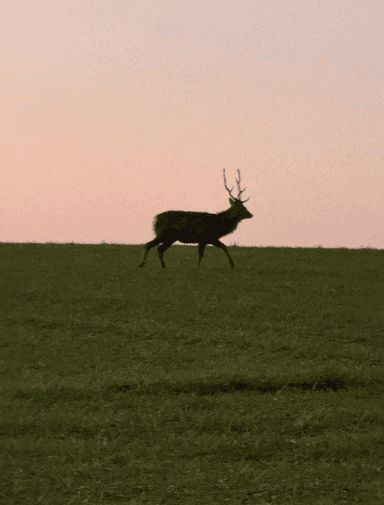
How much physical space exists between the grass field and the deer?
96 centimetres

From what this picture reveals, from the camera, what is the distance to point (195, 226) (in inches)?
922

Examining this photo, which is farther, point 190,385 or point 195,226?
point 195,226

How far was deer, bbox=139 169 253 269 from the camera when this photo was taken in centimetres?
2338

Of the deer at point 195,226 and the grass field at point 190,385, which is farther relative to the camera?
the deer at point 195,226

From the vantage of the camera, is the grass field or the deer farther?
the deer

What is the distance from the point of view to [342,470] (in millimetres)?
10797

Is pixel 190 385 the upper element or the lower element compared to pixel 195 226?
lower

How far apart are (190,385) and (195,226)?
32.2 ft

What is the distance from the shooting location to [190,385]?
46.4 feet

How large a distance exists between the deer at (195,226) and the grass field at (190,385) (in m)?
0.96

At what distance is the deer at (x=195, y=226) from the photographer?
920 inches

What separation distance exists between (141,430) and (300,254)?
1687 centimetres

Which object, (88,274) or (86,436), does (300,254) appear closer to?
(88,274)

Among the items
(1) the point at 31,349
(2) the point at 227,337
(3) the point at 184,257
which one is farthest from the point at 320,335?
(3) the point at 184,257
